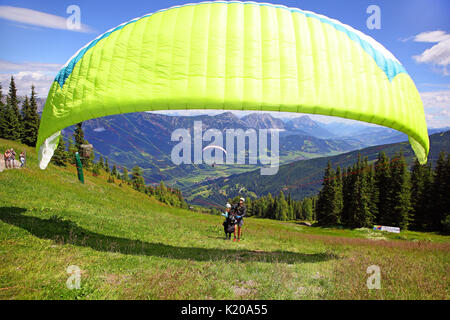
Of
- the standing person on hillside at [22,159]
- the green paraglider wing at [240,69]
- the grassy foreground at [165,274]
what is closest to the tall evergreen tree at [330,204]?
the grassy foreground at [165,274]

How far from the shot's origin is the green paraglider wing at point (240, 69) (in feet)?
21.7

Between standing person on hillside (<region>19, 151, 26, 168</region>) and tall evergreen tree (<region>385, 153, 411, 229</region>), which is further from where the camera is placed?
tall evergreen tree (<region>385, 153, 411, 229</region>)

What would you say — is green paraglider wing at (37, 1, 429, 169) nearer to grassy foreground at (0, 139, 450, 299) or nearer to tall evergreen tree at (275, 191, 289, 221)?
grassy foreground at (0, 139, 450, 299)

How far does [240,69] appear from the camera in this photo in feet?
21.8

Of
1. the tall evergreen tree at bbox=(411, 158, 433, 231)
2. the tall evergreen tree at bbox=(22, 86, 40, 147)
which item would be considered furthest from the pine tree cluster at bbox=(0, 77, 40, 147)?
the tall evergreen tree at bbox=(411, 158, 433, 231)

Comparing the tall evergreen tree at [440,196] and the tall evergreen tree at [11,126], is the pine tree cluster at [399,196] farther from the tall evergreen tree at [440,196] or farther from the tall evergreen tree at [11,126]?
the tall evergreen tree at [11,126]

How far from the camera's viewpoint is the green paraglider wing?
663 cm

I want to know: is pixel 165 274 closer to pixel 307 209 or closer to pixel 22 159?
pixel 22 159

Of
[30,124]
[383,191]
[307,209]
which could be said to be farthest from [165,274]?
[307,209]

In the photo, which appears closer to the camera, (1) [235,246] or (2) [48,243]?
(2) [48,243]

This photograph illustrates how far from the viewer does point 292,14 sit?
7.32 metres

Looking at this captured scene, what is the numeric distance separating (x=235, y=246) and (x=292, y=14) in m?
10.8
